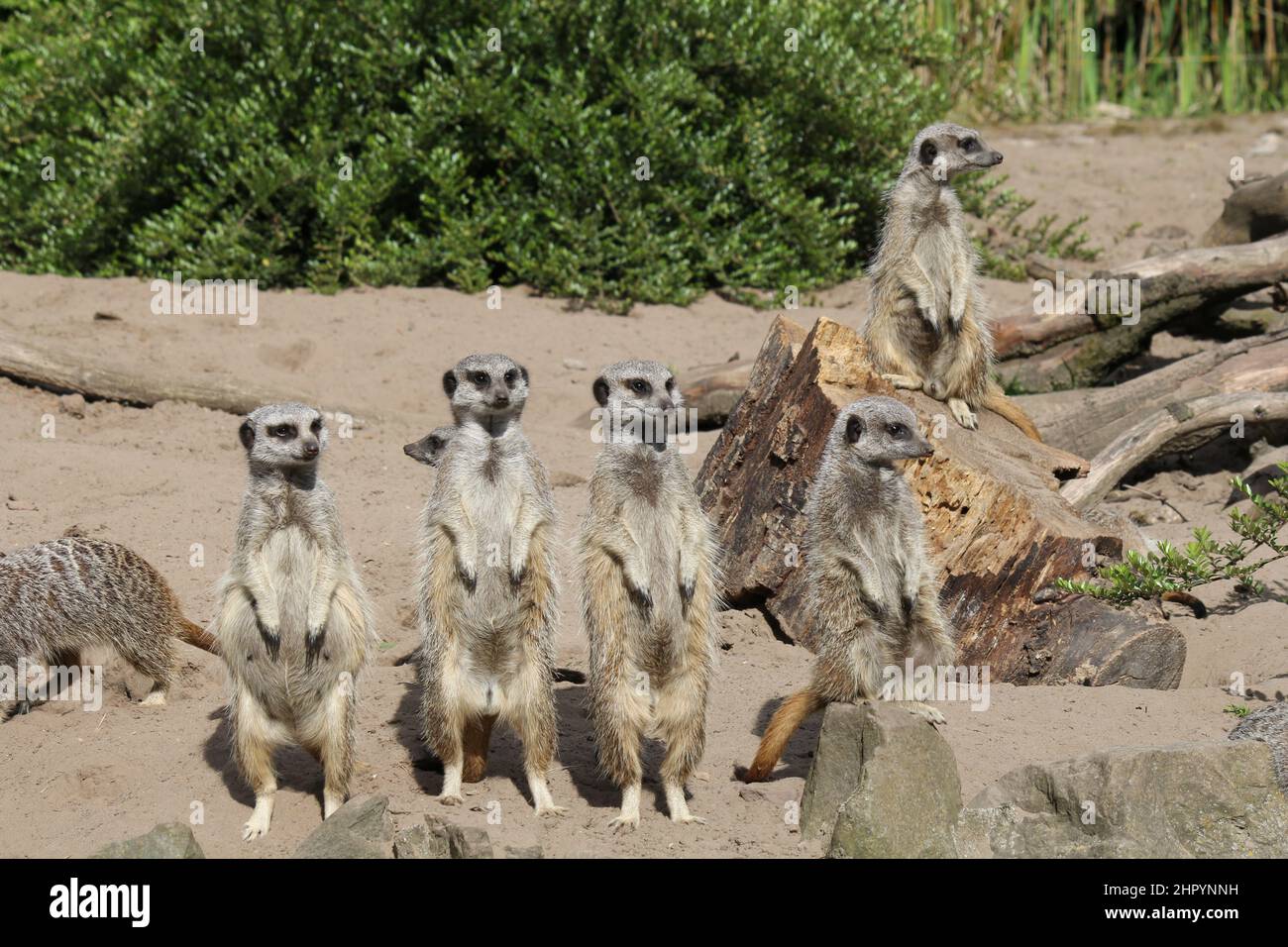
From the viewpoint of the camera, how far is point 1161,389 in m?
7.42

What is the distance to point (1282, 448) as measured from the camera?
285 inches

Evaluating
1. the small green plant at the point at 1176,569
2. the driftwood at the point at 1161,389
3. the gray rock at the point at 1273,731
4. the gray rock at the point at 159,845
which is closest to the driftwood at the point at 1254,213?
the driftwood at the point at 1161,389

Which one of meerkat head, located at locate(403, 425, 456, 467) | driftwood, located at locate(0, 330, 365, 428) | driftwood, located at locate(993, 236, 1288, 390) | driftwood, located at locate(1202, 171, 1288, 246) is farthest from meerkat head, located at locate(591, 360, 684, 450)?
driftwood, located at locate(1202, 171, 1288, 246)

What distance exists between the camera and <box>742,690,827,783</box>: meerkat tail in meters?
4.54

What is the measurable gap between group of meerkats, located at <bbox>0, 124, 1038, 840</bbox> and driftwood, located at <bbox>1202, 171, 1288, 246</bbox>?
484 cm

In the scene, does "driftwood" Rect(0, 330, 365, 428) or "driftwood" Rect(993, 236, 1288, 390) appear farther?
"driftwood" Rect(993, 236, 1288, 390)

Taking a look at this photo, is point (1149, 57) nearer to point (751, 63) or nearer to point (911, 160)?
point (751, 63)

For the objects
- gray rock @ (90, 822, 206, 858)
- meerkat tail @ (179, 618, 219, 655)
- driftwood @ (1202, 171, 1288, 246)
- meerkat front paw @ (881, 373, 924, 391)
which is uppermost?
driftwood @ (1202, 171, 1288, 246)

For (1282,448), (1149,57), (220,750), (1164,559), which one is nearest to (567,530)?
(220,750)

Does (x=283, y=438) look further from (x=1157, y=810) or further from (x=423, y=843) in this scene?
(x=1157, y=810)

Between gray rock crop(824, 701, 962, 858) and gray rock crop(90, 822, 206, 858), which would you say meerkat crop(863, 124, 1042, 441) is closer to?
gray rock crop(824, 701, 962, 858)

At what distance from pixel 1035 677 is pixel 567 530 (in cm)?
233

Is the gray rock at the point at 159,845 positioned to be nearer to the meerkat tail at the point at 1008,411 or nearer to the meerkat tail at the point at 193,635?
the meerkat tail at the point at 193,635

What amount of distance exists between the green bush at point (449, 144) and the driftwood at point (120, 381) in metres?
1.82
